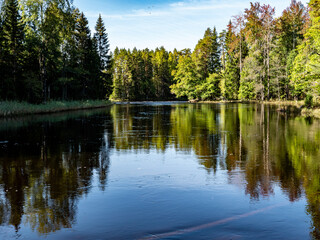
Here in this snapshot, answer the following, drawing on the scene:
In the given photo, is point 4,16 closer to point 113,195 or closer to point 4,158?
point 4,158

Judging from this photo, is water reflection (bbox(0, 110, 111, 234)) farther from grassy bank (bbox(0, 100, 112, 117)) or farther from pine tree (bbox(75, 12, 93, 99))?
pine tree (bbox(75, 12, 93, 99))

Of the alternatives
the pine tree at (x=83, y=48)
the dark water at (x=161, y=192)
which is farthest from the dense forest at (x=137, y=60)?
the dark water at (x=161, y=192)

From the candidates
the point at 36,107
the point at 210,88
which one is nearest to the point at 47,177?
the point at 36,107

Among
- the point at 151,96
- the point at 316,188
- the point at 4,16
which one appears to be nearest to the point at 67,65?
the point at 4,16

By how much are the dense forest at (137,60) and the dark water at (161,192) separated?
21002 mm

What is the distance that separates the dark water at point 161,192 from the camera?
209 inches

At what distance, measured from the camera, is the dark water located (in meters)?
5.30

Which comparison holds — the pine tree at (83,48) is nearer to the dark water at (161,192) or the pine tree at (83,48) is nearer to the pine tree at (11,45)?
the pine tree at (11,45)

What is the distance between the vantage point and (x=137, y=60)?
107 m

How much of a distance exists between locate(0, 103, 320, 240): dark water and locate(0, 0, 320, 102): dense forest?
68.9 ft

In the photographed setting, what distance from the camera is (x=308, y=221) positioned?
5.56 meters

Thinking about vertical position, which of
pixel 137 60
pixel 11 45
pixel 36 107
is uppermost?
pixel 137 60

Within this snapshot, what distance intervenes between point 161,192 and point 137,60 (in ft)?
337

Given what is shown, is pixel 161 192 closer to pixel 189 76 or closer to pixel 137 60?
pixel 189 76
